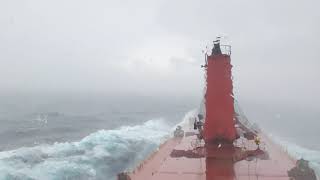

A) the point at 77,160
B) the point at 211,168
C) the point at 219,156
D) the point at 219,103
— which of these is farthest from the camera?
the point at 77,160

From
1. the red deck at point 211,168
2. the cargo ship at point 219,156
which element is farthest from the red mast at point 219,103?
the red deck at point 211,168

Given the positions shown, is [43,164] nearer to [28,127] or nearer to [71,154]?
[71,154]

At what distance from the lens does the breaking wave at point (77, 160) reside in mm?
25562

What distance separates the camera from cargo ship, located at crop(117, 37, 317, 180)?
629 inches

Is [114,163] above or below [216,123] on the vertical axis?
below

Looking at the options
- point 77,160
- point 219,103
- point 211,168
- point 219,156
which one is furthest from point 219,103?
point 77,160

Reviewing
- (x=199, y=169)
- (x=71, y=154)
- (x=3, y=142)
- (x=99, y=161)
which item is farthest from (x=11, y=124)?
(x=199, y=169)

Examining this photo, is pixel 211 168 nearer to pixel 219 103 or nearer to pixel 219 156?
pixel 219 156

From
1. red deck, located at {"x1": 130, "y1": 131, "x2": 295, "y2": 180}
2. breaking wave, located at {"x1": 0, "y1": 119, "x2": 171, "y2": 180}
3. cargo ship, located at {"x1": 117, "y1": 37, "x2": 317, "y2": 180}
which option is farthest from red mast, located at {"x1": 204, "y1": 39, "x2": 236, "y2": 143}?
breaking wave, located at {"x1": 0, "y1": 119, "x2": 171, "y2": 180}

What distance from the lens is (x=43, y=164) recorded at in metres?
28.1

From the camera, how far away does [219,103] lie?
21.6 meters

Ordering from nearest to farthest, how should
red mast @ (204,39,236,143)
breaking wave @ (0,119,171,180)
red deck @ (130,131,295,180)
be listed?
red deck @ (130,131,295,180) → red mast @ (204,39,236,143) → breaking wave @ (0,119,171,180)

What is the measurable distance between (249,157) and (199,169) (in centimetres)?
383

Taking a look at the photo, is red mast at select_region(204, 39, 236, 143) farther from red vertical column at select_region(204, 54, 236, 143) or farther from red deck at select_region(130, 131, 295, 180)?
red deck at select_region(130, 131, 295, 180)
